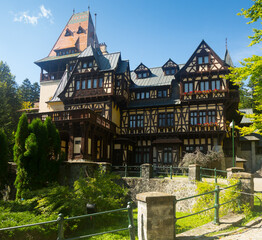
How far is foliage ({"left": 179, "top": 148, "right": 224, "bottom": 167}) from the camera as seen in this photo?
2230 cm

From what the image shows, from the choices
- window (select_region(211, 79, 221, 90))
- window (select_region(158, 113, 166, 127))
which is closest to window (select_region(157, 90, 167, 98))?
window (select_region(158, 113, 166, 127))

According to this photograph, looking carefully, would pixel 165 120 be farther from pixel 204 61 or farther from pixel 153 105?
pixel 204 61

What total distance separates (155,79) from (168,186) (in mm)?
15797

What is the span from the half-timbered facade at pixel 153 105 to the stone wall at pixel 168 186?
18.2 feet

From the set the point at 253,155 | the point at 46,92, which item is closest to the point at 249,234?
the point at 253,155

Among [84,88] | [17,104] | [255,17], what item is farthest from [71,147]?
[17,104]

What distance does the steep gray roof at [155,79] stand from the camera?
28.8 meters

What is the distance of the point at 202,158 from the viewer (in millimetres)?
22438

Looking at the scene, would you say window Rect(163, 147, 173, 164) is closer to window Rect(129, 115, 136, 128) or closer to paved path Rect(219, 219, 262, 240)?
window Rect(129, 115, 136, 128)

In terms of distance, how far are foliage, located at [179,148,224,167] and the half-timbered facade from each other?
1455mm

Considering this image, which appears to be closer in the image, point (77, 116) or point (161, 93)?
point (77, 116)

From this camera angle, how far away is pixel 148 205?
586 cm

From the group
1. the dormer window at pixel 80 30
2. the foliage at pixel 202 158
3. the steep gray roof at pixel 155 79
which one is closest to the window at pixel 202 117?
the foliage at pixel 202 158

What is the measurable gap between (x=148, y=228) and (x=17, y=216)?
23.7ft
